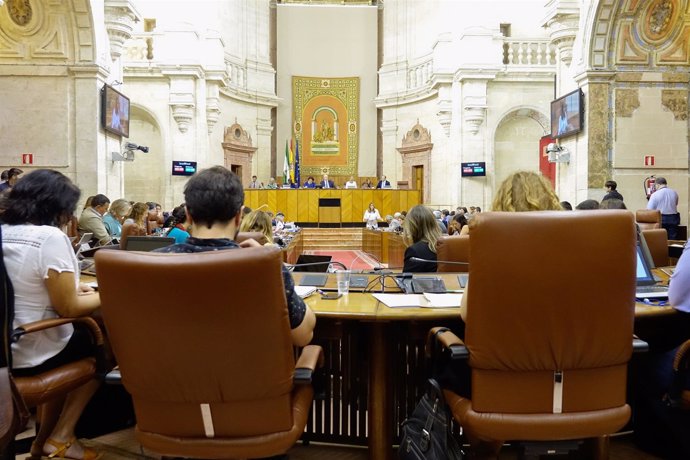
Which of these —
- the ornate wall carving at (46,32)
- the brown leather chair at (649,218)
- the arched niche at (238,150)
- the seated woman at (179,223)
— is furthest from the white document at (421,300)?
the arched niche at (238,150)

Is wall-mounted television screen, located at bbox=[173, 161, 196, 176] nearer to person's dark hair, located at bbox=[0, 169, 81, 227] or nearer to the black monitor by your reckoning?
the black monitor

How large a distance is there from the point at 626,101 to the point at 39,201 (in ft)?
26.9

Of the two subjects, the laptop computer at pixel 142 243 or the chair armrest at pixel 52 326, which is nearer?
the chair armrest at pixel 52 326

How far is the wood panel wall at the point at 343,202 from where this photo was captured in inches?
587

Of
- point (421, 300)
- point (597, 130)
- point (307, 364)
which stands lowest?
point (307, 364)

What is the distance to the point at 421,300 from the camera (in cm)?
214

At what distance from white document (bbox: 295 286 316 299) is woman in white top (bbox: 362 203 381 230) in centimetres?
1138

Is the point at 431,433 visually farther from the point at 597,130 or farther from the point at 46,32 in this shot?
the point at 46,32

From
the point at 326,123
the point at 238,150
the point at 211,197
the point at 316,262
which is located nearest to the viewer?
the point at 211,197

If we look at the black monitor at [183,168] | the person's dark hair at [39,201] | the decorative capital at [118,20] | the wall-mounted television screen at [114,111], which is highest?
the decorative capital at [118,20]

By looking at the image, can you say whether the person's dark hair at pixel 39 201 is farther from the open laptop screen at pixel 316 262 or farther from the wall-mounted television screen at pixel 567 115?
the wall-mounted television screen at pixel 567 115

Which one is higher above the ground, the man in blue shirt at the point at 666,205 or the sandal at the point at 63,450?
the man in blue shirt at the point at 666,205

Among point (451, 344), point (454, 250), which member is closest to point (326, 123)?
point (454, 250)

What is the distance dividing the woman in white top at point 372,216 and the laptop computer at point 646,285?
1128 centimetres
